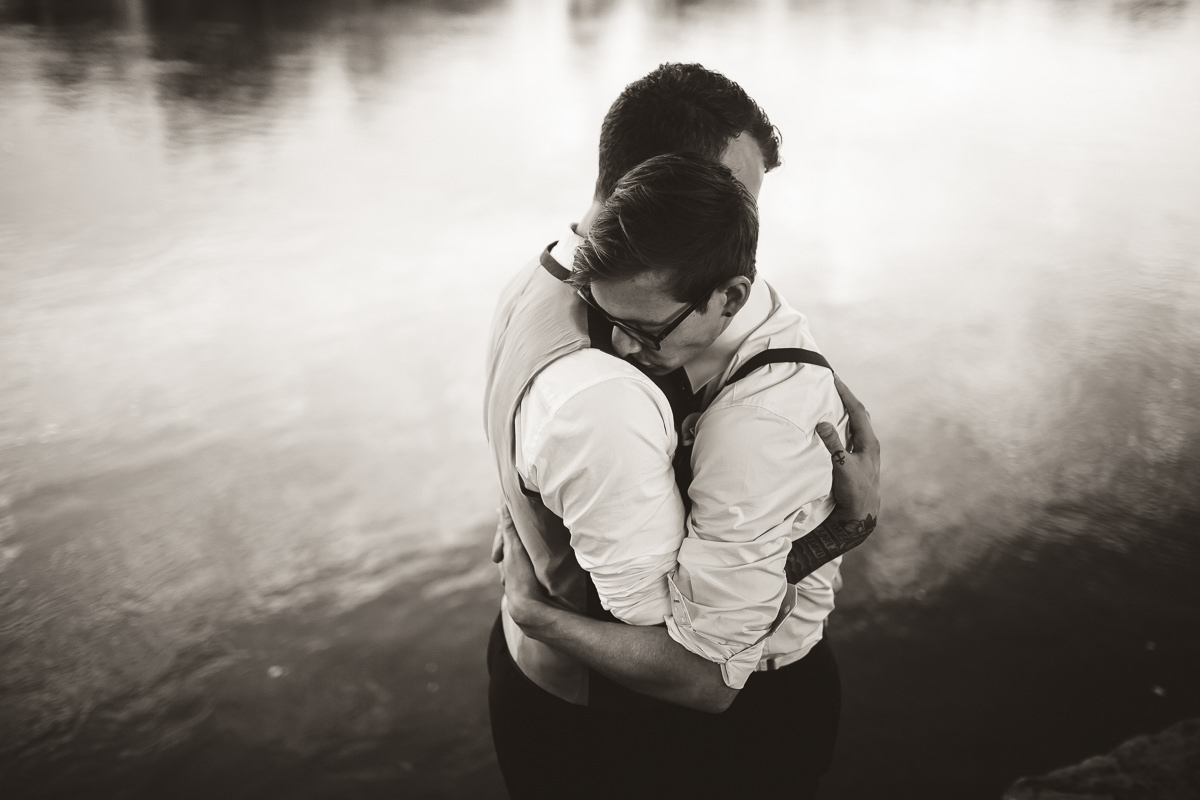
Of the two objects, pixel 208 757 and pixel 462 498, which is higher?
pixel 462 498

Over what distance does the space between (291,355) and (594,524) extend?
4.06m

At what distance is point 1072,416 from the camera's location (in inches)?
176

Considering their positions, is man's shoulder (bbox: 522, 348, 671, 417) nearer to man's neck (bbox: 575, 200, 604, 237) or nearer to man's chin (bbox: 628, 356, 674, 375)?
man's chin (bbox: 628, 356, 674, 375)

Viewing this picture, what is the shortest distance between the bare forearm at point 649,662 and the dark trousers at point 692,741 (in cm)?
28

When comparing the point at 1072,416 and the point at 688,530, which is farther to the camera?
the point at 1072,416

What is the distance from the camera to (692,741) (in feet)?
4.96

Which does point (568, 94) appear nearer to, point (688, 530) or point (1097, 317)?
point (1097, 317)

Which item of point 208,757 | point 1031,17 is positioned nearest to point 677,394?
point 208,757

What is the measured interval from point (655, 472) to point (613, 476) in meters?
0.07

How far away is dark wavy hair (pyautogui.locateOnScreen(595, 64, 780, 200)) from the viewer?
4.61ft

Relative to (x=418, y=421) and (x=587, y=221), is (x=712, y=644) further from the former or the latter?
(x=418, y=421)

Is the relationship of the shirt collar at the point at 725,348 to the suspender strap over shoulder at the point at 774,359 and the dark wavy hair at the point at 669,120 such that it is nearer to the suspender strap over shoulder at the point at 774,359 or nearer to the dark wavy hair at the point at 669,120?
the suspender strap over shoulder at the point at 774,359

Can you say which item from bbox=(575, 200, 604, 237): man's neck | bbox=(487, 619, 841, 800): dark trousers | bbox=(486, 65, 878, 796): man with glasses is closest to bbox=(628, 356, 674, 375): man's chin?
bbox=(486, 65, 878, 796): man with glasses

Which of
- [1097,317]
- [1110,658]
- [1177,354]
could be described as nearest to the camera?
[1110,658]
